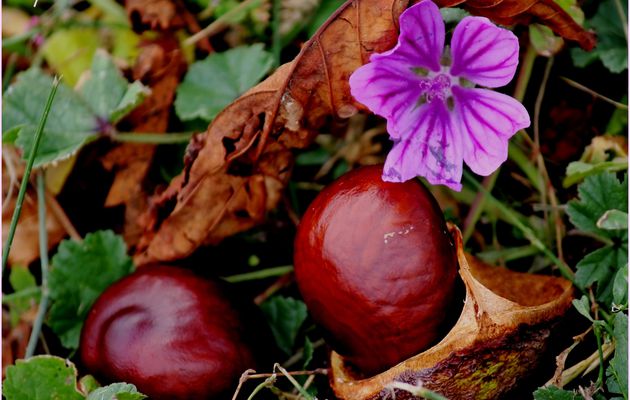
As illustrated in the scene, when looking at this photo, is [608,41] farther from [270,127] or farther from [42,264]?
[42,264]

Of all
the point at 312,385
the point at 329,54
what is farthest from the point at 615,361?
the point at 329,54

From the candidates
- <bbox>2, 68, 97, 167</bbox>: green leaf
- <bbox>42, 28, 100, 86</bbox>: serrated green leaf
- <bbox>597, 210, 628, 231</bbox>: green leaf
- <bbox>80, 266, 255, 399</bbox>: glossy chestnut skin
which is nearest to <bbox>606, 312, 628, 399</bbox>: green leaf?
<bbox>597, 210, 628, 231</bbox>: green leaf

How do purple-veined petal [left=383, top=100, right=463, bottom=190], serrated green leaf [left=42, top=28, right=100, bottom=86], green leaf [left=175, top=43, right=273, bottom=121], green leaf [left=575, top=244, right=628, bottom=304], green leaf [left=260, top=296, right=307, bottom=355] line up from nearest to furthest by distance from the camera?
purple-veined petal [left=383, top=100, right=463, bottom=190], green leaf [left=575, top=244, right=628, bottom=304], green leaf [left=260, top=296, right=307, bottom=355], green leaf [left=175, top=43, right=273, bottom=121], serrated green leaf [left=42, top=28, right=100, bottom=86]

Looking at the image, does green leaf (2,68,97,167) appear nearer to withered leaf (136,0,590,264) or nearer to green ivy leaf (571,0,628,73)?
withered leaf (136,0,590,264)

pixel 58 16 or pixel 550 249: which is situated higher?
pixel 58 16

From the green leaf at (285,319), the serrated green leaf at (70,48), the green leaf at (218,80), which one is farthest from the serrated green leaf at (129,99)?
the green leaf at (285,319)

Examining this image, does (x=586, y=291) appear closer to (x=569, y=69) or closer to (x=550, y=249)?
(x=550, y=249)
